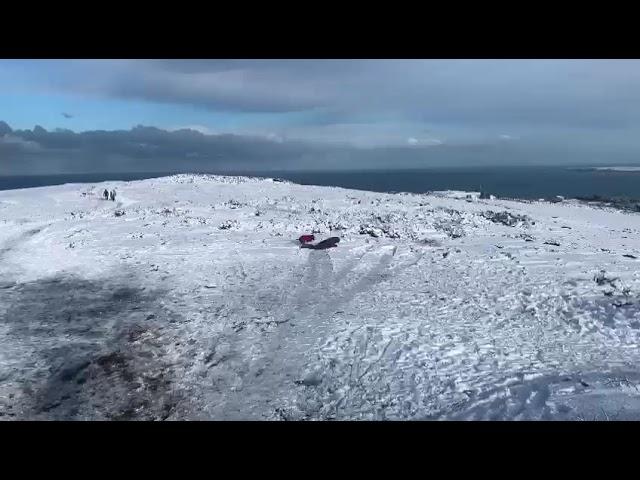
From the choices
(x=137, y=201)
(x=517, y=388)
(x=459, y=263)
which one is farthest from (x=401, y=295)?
(x=137, y=201)

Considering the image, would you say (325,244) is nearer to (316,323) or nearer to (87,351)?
(316,323)

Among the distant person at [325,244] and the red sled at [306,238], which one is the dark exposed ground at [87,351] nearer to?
→ the distant person at [325,244]

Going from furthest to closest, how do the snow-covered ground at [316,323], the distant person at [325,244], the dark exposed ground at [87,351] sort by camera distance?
1. the distant person at [325,244]
2. the snow-covered ground at [316,323]
3. the dark exposed ground at [87,351]

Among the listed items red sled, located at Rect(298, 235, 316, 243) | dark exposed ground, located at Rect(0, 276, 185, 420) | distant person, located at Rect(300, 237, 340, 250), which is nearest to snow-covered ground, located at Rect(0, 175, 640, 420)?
dark exposed ground, located at Rect(0, 276, 185, 420)

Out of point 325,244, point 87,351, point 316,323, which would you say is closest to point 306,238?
point 325,244

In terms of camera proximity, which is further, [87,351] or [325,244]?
[325,244]

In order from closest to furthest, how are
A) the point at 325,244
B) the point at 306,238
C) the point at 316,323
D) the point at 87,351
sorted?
the point at 87,351
the point at 316,323
the point at 325,244
the point at 306,238


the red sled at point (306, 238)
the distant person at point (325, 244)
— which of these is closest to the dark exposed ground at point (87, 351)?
the distant person at point (325, 244)

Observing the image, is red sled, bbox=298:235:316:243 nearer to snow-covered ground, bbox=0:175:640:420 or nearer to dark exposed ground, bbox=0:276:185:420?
snow-covered ground, bbox=0:175:640:420

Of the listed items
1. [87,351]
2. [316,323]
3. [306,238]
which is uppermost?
[306,238]
